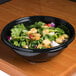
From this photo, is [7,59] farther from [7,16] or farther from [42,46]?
[7,16]

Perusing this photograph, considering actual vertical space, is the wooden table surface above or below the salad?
below

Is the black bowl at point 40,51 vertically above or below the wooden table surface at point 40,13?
above

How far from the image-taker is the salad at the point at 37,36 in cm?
123

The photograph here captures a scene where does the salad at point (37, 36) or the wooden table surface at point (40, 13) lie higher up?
the salad at point (37, 36)

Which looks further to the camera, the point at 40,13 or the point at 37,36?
the point at 40,13

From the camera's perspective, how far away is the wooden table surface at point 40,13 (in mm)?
1189

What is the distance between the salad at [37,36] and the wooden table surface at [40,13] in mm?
92

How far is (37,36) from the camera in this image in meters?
1.28

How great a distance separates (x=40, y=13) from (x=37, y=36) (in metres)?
0.54

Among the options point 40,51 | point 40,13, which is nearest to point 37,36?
point 40,51

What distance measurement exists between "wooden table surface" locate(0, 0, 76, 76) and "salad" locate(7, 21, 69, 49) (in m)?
0.09

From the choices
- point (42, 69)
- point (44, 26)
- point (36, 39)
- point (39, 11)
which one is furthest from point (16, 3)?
point (42, 69)

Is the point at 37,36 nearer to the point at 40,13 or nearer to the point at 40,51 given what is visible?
the point at 40,51

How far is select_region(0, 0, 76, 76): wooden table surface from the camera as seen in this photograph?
1189 millimetres
